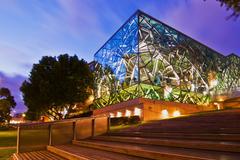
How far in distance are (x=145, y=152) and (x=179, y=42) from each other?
3751 centimetres

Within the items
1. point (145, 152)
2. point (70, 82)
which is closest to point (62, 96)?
point (70, 82)

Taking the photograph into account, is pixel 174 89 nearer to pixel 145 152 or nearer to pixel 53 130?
pixel 53 130

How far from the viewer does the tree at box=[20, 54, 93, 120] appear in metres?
31.5

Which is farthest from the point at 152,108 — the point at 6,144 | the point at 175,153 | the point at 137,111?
the point at 175,153

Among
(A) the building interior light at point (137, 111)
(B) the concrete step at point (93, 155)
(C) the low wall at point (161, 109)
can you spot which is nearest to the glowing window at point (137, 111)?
(A) the building interior light at point (137, 111)

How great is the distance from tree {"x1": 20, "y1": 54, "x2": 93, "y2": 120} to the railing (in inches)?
747

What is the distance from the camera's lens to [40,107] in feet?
107

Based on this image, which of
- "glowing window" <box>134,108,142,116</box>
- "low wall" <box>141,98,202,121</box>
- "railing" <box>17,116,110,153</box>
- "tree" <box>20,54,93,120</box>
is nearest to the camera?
"railing" <box>17,116,110,153</box>

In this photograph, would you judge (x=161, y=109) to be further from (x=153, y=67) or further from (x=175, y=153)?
(x=175, y=153)

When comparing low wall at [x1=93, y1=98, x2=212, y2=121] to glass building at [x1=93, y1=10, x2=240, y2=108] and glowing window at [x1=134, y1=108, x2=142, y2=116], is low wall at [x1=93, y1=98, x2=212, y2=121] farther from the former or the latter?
glass building at [x1=93, y1=10, x2=240, y2=108]

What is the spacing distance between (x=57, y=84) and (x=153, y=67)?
41.9 feet

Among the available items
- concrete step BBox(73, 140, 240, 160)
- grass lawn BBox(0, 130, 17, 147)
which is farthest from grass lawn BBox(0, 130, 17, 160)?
concrete step BBox(73, 140, 240, 160)

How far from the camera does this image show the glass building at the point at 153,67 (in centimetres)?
3491

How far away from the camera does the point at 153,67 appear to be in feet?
117
